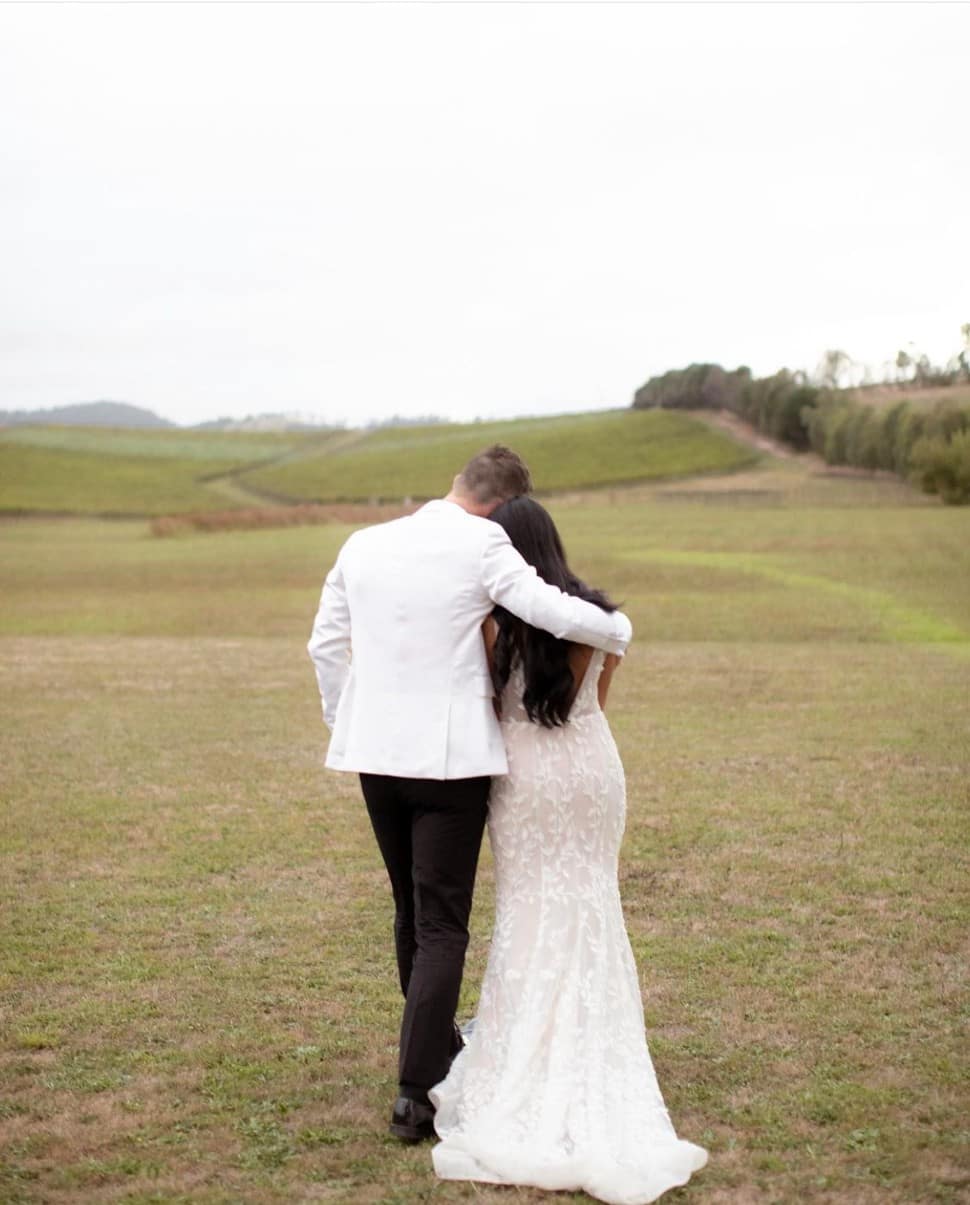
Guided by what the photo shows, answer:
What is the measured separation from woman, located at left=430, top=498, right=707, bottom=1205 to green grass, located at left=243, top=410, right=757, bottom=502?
81.4m

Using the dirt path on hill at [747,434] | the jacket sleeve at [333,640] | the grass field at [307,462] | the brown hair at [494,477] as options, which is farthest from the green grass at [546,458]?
the brown hair at [494,477]

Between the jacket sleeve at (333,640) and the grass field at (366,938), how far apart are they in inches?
61.1

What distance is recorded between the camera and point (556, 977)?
4.78 m

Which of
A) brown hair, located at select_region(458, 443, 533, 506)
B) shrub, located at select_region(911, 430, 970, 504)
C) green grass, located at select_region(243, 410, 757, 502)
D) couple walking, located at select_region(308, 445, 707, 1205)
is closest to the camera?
couple walking, located at select_region(308, 445, 707, 1205)

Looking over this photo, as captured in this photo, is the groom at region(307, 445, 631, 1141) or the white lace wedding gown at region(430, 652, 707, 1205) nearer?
the white lace wedding gown at region(430, 652, 707, 1205)

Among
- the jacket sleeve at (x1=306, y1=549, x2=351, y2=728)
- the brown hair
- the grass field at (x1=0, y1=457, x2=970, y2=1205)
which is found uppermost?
the brown hair

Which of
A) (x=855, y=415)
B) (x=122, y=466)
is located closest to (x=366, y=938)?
(x=855, y=415)

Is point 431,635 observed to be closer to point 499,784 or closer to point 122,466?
point 499,784

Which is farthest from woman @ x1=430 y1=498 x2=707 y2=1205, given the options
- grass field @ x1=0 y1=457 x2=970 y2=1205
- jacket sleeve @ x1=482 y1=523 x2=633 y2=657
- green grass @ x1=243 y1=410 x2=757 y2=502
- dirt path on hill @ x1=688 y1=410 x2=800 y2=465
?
green grass @ x1=243 y1=410 x2=757 y2=502

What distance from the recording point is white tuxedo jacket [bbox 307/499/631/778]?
185 inches

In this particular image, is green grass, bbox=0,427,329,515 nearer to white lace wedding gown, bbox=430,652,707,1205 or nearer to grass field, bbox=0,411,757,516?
grass field, bbox=0,411,757,516

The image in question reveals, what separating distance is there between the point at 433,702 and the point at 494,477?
826 millimetres

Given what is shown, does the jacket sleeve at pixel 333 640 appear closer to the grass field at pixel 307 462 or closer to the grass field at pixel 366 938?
the grass field at pixel 366 938

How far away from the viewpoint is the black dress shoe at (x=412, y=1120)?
15.5ft
